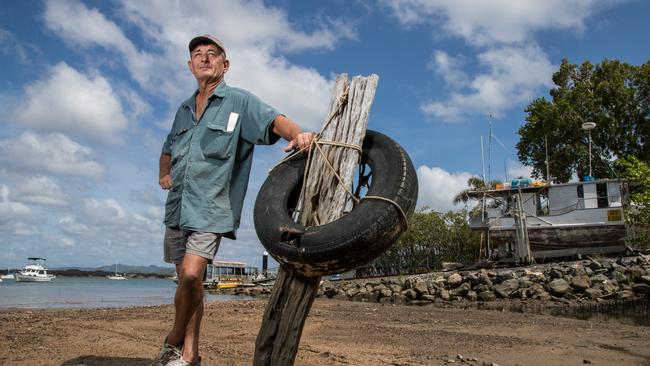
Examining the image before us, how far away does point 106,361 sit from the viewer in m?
3.82

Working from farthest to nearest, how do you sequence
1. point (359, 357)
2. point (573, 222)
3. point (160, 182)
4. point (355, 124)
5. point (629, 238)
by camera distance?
point (573, 222) → point (629, 238) → point (359, 357) → point (160, 182) → point (355, 124)

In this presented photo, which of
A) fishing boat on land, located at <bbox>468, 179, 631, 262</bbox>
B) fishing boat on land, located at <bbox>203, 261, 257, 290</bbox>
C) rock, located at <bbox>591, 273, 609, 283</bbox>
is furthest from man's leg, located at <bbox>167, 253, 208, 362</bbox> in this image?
fishing boat on land, located at <bbox>203, 261, 257, 290</bbox>

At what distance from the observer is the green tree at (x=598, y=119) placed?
2584 centimetres

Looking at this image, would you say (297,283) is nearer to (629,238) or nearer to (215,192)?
(215,192)

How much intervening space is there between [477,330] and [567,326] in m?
1.74

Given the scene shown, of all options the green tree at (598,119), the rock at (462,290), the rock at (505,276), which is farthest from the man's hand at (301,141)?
the green tree at (598,119)

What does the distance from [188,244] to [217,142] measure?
66 centimetres

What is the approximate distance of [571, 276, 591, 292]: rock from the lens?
13159mm

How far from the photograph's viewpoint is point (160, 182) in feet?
11.5

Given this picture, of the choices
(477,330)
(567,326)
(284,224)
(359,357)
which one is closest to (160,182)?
(284,224)

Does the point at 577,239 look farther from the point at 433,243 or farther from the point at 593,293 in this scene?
the point at 433,243

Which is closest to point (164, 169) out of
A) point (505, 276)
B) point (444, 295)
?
point (444, 295)

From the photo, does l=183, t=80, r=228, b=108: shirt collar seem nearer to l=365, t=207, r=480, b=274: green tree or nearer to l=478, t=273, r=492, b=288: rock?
l=478, t=273, r=492, b=288: rock

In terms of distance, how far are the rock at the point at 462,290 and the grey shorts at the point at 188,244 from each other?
13570 millimetres
